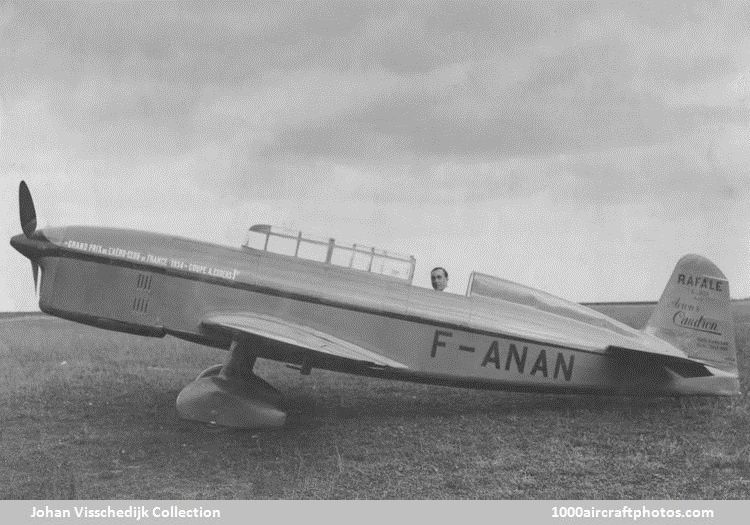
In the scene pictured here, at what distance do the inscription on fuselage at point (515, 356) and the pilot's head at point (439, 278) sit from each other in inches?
22.3

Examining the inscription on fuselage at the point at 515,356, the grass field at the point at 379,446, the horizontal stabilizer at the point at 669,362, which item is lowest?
the grass field at the point at 379,446

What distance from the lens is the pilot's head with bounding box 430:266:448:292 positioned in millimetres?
8109

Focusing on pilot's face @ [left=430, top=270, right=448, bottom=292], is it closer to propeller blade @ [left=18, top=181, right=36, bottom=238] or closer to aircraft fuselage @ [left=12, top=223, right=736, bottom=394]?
aircraft fuselage @ [left=12, top=223, right=736, bottom=394]

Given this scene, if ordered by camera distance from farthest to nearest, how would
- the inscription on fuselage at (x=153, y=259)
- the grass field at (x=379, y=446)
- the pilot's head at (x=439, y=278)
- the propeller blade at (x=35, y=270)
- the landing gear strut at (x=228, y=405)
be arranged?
the propeller blade at (x=35, y=270)
the pilot's head at (x=439, y=278)
the inscription on fuselage at (x=153, y=259)
the landing gear strut at (x=228, y=405)
the grass field at (x=379, y=446)

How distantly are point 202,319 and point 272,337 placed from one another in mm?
1318

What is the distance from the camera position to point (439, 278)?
26.7 feet

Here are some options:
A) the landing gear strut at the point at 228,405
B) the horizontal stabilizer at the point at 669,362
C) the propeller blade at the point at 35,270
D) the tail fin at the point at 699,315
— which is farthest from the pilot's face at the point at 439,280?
the propeller blade at the point at 35,270

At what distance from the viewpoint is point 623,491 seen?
19.1 ft

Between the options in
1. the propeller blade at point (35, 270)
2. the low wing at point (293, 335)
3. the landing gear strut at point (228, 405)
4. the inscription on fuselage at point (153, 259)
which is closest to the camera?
the low wing at point (293, 335)

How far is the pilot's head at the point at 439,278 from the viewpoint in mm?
8109

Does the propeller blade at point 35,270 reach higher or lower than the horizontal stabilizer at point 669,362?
lower

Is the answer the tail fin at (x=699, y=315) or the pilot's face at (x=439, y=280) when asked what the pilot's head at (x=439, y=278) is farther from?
the tail fin at (x=699, y=315)

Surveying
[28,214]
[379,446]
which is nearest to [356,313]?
[379,446]
